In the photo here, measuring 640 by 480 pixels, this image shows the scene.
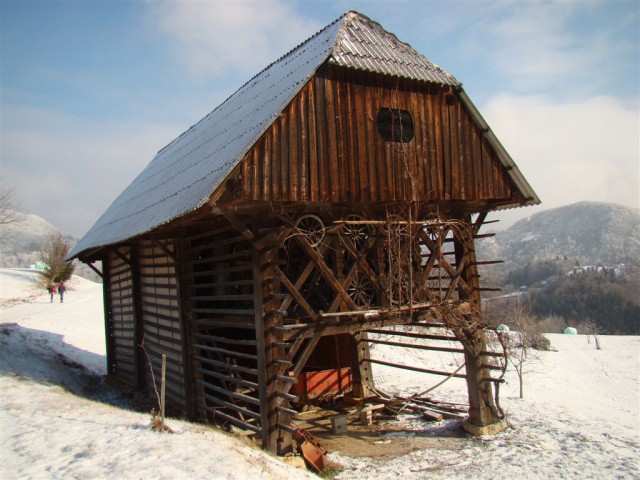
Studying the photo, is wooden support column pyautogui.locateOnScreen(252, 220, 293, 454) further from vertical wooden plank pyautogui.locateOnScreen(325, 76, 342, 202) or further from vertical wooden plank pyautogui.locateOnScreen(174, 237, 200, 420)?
vertical wooden plank pyautogui.locateOnScreen(174, 237, 200, 420)

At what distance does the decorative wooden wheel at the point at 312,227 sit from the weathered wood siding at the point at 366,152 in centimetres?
48

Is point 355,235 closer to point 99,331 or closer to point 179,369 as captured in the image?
point 179,369

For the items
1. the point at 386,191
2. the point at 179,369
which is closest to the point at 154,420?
the point at 179,369

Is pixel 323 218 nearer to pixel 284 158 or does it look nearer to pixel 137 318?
pixel 284 158

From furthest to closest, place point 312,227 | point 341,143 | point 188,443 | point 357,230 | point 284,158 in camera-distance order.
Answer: point 357,230 < point 312,227 < point 341,143 < point 284,158 < point 188,443

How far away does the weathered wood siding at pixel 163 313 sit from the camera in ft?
36.7

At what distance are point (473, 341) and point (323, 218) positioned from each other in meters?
4.52

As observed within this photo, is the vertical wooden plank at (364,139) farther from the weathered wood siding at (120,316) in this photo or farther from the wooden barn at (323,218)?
the weathered wood siding at (120,316)

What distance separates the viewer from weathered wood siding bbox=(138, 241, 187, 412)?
1119cm

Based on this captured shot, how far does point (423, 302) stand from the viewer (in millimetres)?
10242

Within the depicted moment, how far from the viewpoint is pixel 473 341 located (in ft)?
35.8

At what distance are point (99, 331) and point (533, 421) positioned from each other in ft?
71.4

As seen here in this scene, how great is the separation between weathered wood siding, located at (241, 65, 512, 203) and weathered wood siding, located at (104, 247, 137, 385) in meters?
7.75

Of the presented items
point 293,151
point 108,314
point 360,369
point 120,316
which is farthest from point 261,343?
point 108,314
